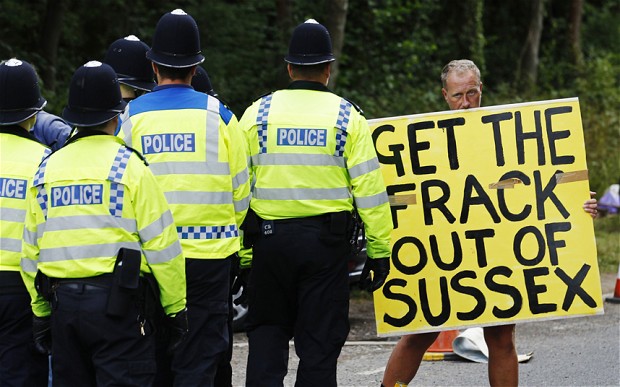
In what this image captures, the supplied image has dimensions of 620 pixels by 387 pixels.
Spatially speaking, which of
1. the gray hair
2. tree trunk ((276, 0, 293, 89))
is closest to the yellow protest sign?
the gray hair

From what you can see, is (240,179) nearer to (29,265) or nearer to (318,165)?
(318,165)

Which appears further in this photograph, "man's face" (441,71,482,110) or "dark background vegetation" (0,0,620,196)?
"dark background vegetation" (0,0,620,196)

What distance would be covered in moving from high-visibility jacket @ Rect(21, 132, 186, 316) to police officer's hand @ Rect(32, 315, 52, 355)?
120mm

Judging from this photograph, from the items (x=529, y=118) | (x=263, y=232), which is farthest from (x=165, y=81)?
(x=529, y=118)

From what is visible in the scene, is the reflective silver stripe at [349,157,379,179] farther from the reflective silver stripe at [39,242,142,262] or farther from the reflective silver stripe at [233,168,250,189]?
the reflective silver stripe at [39,242,142,262]

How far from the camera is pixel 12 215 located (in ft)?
18.4

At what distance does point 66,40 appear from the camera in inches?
738

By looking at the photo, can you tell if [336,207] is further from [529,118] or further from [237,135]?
[529,118]

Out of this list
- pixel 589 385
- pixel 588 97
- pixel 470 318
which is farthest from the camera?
pixel 588 97

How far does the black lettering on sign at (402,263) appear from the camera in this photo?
22.5ft

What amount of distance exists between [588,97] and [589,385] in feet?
54.3

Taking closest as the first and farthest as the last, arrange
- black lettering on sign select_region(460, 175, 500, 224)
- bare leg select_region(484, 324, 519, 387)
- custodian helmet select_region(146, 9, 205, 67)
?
custodian helmet select_region(146, 9, 205, 67) < bare leg select_region(484, 324, 519, 387) < black lettering on sign select_region(460, 175, 500, 224)

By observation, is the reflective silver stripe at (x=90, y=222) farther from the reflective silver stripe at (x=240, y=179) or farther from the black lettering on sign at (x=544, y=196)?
the black lettering on sign at (x=544, y=196)

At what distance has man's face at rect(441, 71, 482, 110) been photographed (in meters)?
6.79
